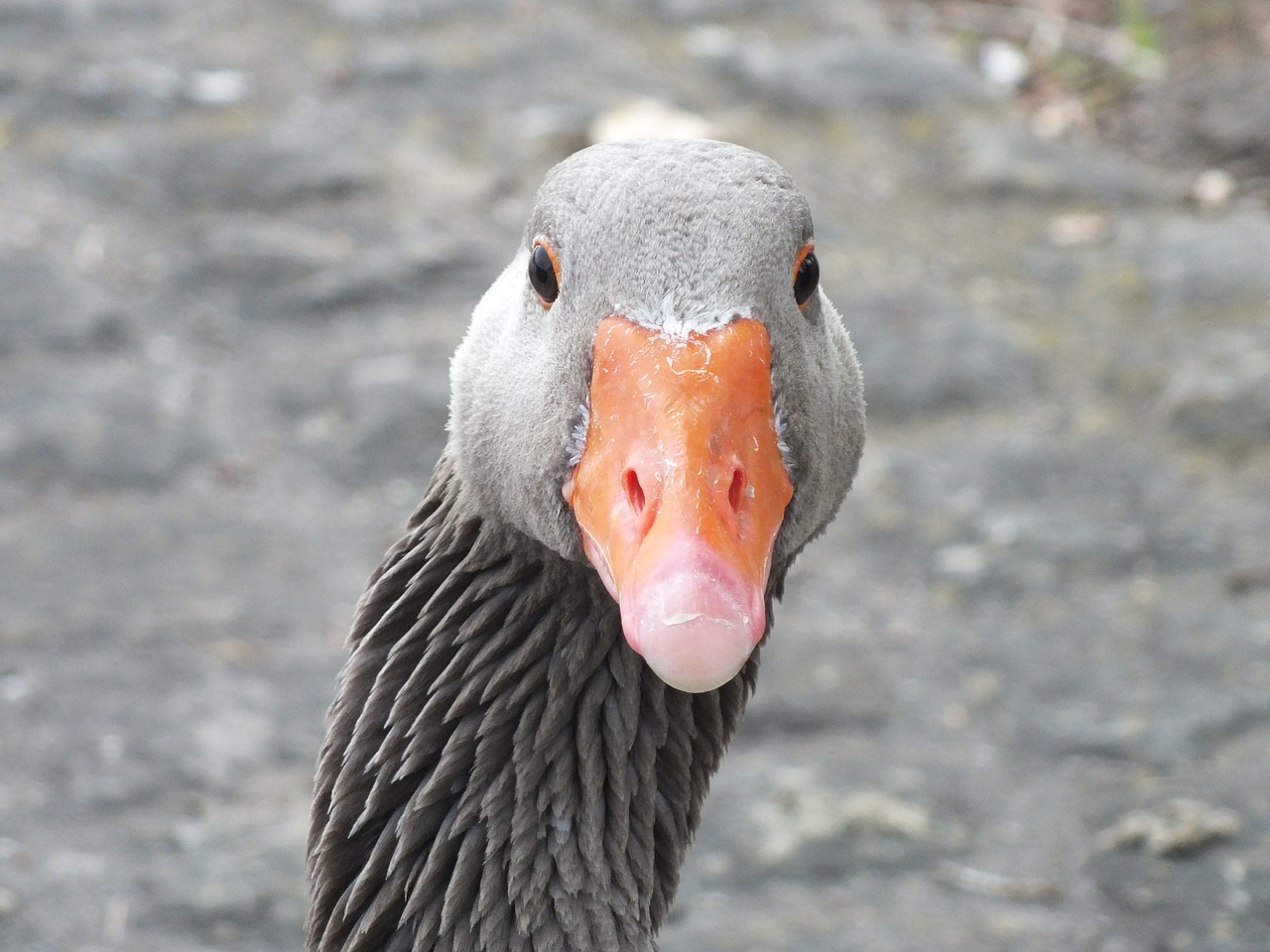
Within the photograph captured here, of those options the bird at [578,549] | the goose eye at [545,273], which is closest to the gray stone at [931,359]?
the bird at [578,549]

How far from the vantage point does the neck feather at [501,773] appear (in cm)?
290

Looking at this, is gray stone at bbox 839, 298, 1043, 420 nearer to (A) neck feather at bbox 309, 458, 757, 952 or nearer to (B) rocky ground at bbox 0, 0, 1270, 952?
(B) rocky ground at bbox 0, 0, 1270, 952

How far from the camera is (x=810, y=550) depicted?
5570 mm

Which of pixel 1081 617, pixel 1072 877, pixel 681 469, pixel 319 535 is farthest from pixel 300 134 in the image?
pixel 681 469

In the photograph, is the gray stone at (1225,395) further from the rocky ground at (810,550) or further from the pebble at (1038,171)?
the pebble at (1038,171)

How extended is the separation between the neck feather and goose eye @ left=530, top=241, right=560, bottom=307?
0.45m

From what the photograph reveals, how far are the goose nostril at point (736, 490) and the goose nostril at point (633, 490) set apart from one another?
0.13 meters

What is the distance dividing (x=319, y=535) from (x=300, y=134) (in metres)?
2.53

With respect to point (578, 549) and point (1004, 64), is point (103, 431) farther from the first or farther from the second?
point (1004, 64)

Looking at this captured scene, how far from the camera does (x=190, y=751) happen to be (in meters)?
4.50

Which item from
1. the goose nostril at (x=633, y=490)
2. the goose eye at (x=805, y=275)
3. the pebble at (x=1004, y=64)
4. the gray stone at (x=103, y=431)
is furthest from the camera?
the pebble at (x=1004, y=64)

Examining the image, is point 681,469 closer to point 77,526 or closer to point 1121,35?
point 77,526

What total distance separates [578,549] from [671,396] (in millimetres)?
356

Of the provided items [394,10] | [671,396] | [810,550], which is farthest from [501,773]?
[394,10]
